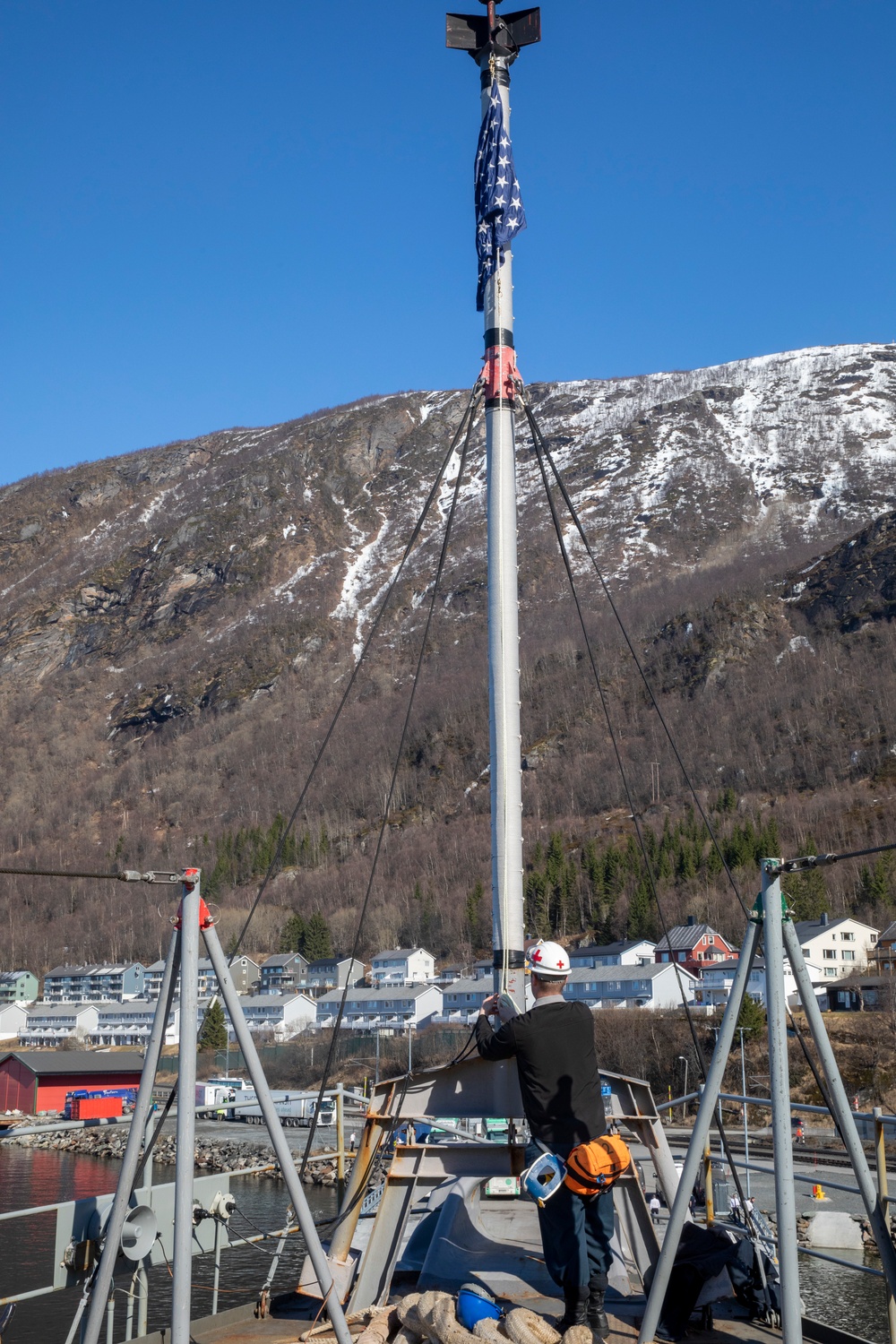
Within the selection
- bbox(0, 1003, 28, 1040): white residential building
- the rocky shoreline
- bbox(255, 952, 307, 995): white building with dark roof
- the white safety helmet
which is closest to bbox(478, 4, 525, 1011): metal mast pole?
the white safety helmet

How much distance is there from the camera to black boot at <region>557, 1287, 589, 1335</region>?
604 cm

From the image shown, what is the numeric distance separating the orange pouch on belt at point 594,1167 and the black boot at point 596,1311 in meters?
0.68

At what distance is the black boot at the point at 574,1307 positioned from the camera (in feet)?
19.8

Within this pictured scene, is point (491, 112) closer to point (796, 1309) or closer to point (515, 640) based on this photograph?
point (515, 640)

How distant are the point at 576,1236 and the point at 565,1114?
60 centimetres

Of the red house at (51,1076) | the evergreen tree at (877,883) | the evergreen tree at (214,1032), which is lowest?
the red house at (51,1076)

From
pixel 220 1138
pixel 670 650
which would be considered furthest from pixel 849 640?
pixel 220 1138

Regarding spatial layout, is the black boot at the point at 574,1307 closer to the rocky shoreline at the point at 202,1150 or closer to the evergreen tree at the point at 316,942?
the rocky shoreline at the point at 202,1150

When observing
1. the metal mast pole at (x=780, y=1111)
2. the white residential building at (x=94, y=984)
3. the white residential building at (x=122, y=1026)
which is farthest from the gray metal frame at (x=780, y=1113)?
the white residential building at (x=94, y=984)

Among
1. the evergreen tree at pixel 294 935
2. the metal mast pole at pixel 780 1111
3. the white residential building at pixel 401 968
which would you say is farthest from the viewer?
the evergreen tree at pixel 294 935

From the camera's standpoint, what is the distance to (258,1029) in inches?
3954

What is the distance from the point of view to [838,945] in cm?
8069

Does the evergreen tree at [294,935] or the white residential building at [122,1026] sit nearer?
the white residential building at [122,1026]

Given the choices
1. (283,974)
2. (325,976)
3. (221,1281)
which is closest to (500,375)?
(221,1281)
